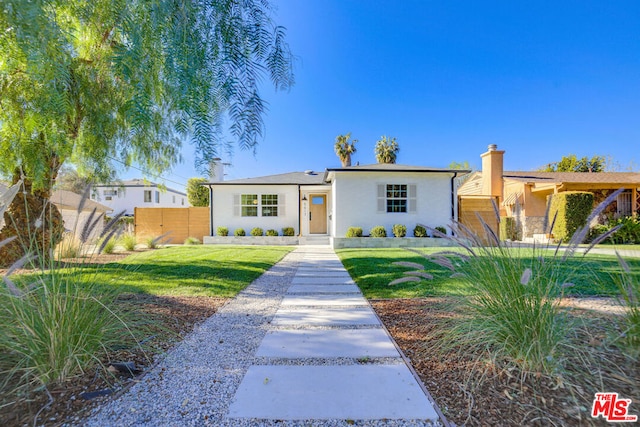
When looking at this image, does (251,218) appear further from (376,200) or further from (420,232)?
(420,232)

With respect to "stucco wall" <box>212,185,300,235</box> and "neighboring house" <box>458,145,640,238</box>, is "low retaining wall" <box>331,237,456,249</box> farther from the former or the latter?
"stucco wall" <box>212,185,300,235</box>

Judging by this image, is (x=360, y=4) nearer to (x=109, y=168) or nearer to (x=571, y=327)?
A: (x=109, y=168)

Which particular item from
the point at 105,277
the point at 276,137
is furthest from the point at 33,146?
the point at 276,137

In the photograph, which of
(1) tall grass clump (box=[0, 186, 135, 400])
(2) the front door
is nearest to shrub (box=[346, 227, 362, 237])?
(2) the front door

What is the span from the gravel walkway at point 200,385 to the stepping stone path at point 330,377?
0.06 m

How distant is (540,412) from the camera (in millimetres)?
1708

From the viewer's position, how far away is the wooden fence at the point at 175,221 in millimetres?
16359

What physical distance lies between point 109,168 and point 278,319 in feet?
14.7

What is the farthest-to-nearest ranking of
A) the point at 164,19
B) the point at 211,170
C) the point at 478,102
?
the point at 478,102 → the point at 211,170 → the point at 164,19

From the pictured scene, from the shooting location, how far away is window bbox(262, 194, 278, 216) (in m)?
16.0

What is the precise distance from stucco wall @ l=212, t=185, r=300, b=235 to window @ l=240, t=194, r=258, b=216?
0.77 feet

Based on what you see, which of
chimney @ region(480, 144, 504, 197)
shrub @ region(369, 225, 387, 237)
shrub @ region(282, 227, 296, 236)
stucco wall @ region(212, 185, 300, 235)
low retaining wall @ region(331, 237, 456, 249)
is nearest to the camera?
low retaining wall @ region(331, 237, 456, 249)

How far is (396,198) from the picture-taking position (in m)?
13.7

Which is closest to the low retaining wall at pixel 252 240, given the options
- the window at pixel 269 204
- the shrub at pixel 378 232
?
Result: the window at pixel 269 204
